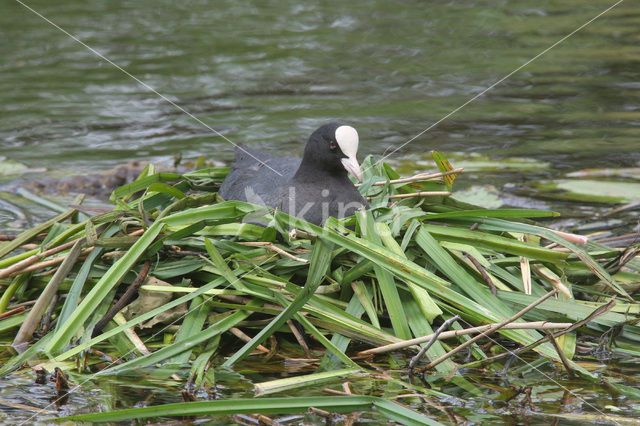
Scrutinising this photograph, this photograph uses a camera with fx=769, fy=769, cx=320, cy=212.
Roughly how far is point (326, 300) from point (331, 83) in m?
5.38

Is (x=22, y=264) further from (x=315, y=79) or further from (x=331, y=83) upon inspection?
(x=315, y=79)

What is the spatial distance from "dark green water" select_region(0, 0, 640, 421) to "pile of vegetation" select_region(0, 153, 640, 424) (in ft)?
5.75

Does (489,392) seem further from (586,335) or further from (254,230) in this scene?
(254,230)

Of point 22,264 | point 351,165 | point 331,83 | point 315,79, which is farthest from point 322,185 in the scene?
point 315,79

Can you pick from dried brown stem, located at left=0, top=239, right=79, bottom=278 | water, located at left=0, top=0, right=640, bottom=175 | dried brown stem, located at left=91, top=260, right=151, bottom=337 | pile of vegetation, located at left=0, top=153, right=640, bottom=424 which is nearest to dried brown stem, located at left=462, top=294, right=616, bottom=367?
→ pile of vegetation, located at left=0, top=153, right=640, bottom=424

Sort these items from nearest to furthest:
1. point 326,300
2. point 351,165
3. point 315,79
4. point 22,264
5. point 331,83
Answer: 1. point 326,300
2. point 22,264
3. point 351,165
4. point 331,83
5. point 315,79

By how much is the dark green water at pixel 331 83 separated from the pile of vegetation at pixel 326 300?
1.75m

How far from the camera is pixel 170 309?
3014 millimetres

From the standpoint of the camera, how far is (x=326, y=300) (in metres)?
2.97

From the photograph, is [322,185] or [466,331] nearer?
[466,331]

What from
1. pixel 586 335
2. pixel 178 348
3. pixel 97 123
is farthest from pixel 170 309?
pixel 97 123

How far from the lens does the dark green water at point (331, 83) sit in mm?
6355

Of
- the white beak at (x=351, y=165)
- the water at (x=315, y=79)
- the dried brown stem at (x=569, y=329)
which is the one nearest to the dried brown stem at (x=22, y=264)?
the white beak at (x=351, y=165)

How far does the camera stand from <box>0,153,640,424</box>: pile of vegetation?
9.03ft
